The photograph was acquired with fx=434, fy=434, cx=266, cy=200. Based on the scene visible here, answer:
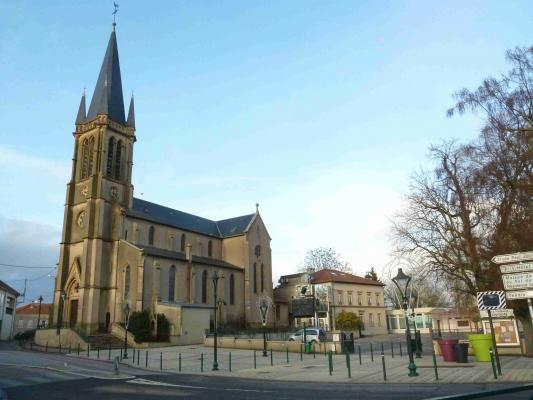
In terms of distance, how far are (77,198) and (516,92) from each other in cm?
4697

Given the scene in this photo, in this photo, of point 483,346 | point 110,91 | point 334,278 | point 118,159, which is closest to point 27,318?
point 118,159

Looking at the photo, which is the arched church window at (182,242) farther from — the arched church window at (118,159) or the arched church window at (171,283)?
the arched church window at (118,159)

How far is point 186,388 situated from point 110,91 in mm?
47679

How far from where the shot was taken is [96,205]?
157 feet

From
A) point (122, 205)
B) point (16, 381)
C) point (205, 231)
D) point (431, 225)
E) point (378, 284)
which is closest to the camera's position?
point (16, 381)

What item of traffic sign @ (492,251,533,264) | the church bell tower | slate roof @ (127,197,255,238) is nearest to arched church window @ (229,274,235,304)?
slate roof @ (127,197,255,238)

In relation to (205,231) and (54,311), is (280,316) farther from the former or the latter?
(54,311)

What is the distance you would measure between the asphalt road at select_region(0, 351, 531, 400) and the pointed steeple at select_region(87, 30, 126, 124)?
39746 millimetres

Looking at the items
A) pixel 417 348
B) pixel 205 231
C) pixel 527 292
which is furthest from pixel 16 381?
pixel 205 231

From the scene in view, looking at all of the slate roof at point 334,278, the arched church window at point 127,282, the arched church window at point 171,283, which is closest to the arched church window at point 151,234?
the arched church window at point 171,283

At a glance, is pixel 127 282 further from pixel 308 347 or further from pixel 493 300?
pixel 493 300

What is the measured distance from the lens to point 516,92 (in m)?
15.5

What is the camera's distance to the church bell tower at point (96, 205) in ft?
147

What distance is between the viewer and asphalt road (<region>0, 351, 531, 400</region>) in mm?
12273
